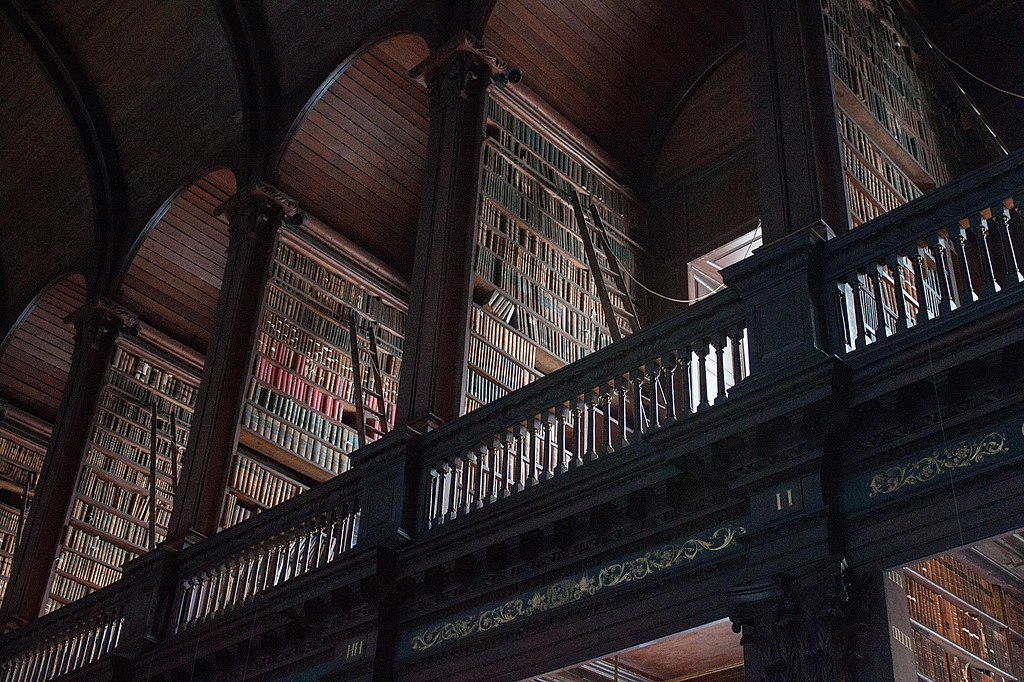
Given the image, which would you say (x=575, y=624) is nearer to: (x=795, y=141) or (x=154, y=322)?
(x=795, y=141)

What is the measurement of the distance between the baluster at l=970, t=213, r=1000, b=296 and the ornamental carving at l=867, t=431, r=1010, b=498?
49 centimetres

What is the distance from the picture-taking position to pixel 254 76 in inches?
352

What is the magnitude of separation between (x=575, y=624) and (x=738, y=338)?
1368 millimetres

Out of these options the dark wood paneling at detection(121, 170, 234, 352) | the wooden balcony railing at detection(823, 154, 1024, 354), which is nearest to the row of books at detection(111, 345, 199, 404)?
the dark wood paneling at detection(121, 170, 234, 352)

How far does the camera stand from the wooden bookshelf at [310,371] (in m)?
8.28

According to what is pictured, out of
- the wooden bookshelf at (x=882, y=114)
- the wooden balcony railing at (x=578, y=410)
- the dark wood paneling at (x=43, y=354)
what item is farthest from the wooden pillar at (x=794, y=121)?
the dark wood paneling at (x=43, y=354)

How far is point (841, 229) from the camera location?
16.4ft

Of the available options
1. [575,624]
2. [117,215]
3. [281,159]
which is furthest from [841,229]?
[117,215]

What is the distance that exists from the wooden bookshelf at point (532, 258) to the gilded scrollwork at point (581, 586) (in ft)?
4.82

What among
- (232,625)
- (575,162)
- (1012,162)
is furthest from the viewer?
(575,162)

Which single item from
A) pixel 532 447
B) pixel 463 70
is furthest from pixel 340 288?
pixel 532 447

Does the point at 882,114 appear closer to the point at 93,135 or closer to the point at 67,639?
the point at 67,639

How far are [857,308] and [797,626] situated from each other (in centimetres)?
126

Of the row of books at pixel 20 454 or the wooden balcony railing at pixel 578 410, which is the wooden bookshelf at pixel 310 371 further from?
the row of books at pixel 20 454
